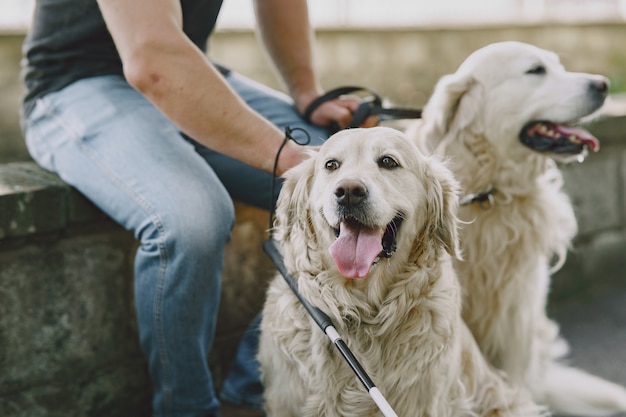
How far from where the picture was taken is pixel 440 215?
85.5 inches

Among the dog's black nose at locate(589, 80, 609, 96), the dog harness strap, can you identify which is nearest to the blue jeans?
the dog harness strap

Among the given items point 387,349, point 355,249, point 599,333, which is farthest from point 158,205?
point 599,333

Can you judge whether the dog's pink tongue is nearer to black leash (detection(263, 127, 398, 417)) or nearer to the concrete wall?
black leash (detection(263, 127, 398, 417))

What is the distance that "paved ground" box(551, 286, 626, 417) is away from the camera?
3.25 m

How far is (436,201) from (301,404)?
71 centimetres

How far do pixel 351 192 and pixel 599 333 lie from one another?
7.15 ft

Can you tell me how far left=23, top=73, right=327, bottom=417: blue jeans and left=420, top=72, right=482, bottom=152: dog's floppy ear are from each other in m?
0.89

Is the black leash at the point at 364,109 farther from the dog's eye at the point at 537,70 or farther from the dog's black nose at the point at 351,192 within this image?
the dog's black nose at the point at 351,192

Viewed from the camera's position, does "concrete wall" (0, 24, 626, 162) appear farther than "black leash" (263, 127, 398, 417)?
Yes

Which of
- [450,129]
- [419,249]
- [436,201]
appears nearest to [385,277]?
[419,249]

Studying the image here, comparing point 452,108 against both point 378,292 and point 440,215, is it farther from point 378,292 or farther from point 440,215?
point 378,292

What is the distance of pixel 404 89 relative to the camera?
7.42 m

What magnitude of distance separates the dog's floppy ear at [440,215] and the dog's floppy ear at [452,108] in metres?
A: 0.63

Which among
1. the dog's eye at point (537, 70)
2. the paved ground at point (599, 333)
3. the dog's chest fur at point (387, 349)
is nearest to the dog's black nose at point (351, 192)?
the dog's chest fur at point (387, 349)
